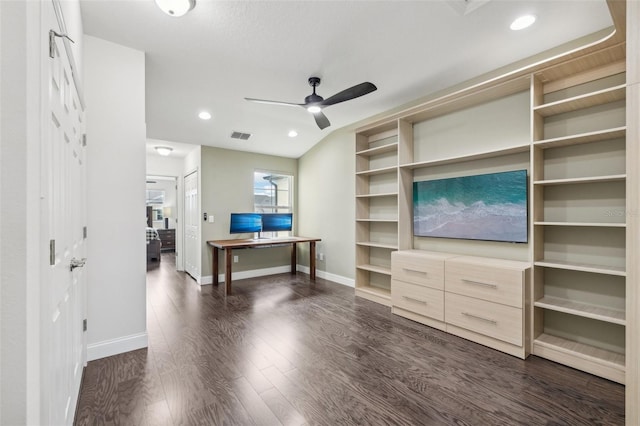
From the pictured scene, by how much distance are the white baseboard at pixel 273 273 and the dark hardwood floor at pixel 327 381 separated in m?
1.59

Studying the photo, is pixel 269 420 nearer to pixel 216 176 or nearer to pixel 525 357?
pixel 525 357

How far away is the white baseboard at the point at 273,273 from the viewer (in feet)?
15.9

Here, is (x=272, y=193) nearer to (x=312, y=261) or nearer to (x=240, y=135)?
(x=240, y=135)

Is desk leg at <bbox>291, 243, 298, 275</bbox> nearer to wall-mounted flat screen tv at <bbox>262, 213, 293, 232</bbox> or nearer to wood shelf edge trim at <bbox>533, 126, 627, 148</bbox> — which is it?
wall-mounted flat screen tv at <bbox>262, 213, 293, 232</bbox>

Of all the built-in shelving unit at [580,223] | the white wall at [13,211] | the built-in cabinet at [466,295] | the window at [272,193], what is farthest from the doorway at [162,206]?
Answer: the built-in shelving unit at [580,223]

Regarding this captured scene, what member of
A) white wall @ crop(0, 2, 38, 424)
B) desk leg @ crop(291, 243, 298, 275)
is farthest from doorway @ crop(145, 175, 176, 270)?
white wall @ crop(0, 2, 38, 424)

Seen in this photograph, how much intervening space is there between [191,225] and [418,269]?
434 centimetres

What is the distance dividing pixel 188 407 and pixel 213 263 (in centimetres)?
312

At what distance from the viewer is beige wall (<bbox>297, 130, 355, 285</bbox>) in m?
4.74

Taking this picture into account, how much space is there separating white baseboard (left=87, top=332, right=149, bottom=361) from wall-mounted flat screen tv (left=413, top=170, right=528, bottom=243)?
327 cm

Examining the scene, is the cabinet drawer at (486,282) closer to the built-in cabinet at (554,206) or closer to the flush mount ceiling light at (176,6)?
the built-in cabinet at (554,206)

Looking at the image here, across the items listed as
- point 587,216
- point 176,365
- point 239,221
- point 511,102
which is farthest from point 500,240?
point 239,221

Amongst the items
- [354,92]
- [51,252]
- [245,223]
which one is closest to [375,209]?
[354,92]

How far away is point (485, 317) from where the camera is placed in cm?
261
